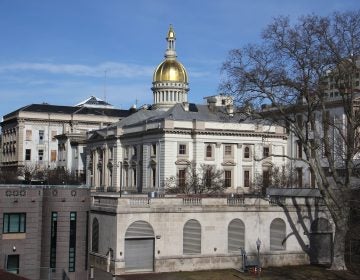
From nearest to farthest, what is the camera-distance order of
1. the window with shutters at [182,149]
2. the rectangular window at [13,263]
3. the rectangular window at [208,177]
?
the rectangular window at [13,263] < the rectangular window at [208,177] < the window with shutters at [182,149]

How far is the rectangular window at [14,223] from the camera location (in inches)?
1576

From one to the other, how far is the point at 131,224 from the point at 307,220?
14151 millimetres

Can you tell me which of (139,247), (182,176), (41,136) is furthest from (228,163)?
(41,136)

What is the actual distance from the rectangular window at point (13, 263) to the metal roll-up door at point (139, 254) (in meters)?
7.02

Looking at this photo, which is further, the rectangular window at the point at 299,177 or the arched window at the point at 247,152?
the rectangular window at the point at 299,177

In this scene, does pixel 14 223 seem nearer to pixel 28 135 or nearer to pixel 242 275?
pixel 242 275

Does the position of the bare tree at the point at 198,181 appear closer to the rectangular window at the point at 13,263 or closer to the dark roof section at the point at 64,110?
the rectangular window at the point at 13,263

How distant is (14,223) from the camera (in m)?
40.3

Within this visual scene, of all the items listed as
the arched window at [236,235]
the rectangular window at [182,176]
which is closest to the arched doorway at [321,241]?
the arched window at [236,235]

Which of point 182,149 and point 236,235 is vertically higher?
point 182,149

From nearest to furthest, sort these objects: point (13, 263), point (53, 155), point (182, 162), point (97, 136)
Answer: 1. point (13, 263)
2. point (182, 162)
3. point (97, 136)
4. point (53, 155)

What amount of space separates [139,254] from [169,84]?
6936cm

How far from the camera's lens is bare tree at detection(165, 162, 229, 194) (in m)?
76.4

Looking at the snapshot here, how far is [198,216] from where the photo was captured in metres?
45.4
